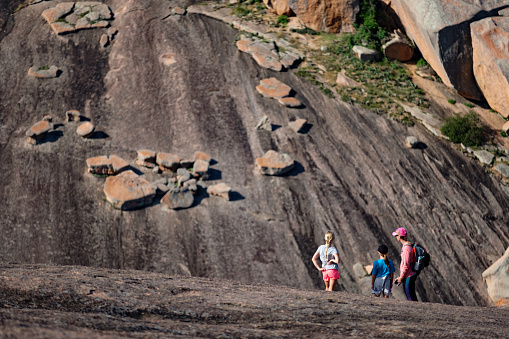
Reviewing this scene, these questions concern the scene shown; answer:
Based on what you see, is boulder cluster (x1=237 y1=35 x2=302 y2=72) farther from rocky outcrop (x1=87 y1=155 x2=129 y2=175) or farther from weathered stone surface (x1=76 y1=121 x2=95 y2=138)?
rocky outcrop (x1=87 y1=155 x2=129 y2=175)

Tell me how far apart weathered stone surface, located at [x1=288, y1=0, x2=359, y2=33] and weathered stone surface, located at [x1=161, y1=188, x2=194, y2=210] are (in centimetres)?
1246

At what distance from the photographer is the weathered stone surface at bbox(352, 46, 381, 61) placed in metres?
21.3

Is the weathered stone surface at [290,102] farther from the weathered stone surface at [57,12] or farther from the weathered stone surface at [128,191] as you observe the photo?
the weathered stone surface at [57,12]

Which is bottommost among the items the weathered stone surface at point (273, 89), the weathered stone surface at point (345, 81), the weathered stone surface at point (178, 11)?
the weathered stone surface at point (273, 89)

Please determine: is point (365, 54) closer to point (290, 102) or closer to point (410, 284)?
point (290, 102)

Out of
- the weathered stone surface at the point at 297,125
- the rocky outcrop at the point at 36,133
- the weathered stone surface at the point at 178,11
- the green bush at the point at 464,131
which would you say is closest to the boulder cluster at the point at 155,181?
the rocky outcrop at the point at 36,133

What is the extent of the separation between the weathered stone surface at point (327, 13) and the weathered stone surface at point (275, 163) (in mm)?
9644

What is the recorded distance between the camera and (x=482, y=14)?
1966 centimetres

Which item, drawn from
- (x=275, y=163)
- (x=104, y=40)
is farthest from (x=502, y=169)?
(x=104, y=40)

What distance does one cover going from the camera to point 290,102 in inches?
731

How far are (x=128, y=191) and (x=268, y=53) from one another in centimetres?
1005

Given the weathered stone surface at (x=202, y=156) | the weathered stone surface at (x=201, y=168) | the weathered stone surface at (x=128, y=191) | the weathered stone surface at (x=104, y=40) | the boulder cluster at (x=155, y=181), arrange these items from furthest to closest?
the weathered stone surface at (x=104, y=40)
the weathered stone surface at (x=202, y=156)
the weathered stone surface at (x=201, y=168)
the boulder cluster at (x=155, y=181)
the weathered stone surface at (x=128, y=191)

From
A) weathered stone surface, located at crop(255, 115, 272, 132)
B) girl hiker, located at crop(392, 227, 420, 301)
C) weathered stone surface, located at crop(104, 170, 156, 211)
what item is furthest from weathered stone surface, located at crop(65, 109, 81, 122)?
girl hiker, located at crop(392, 227, 420, 301)

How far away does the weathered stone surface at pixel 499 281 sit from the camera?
42.7ft
